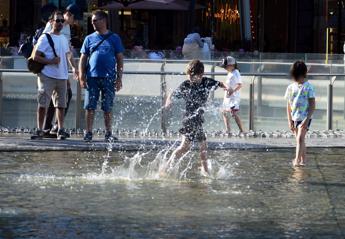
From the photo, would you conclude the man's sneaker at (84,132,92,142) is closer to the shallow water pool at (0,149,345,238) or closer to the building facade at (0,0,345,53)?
the shallow water pool at (0,149,345,238)

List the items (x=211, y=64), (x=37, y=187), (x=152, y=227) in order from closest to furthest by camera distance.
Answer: (x=152, y=227) → (x=37, y=187) → (x=211, y=64)

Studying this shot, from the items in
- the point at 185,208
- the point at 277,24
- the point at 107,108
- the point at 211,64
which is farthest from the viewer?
the point at 277,24

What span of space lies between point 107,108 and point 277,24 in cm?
2739

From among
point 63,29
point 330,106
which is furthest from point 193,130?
point 330,106

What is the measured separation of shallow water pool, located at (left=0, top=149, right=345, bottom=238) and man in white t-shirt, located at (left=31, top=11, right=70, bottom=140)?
1086 mm

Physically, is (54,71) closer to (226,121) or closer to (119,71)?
(119,71)

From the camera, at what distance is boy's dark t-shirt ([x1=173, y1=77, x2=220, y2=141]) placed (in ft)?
35.6

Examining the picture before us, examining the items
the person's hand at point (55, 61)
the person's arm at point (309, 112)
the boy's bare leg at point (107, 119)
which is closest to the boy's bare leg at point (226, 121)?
the boy's bare leg at point (107, 119)

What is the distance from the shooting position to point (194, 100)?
1086cm

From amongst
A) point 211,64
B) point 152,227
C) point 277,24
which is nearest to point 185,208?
point 152,227

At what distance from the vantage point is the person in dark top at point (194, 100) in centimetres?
1084

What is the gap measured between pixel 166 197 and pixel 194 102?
1681 mm

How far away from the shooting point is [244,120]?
1692 cm

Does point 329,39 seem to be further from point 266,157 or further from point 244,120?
point 266,157
